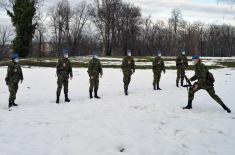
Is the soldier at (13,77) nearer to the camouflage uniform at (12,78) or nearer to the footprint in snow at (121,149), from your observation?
the camouflage uniform at (12,78)

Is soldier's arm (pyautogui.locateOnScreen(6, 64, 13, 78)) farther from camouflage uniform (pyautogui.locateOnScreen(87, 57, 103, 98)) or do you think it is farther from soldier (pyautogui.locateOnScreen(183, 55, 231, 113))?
soldier (pyautogui.locateOnScreen(183, 55, 231, 113))

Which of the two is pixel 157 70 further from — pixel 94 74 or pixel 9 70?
pixel 9 70

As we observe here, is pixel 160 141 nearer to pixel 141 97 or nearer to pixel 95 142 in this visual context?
pixel 95 142

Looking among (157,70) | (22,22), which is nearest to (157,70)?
(157,70)

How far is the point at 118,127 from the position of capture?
10070mm

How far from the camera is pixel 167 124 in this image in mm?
10516

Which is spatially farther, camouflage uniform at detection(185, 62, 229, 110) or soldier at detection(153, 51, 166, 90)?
soldier at detection(153, 51, 166, 90)

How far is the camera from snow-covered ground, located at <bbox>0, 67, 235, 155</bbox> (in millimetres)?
8273

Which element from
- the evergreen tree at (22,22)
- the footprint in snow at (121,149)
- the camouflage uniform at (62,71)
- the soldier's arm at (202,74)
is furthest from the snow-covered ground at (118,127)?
the evergreen tree at (22,22)

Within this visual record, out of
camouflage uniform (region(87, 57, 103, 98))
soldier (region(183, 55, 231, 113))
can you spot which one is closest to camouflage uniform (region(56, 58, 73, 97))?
camouflage uniform (region(87, 57, 103, 98))

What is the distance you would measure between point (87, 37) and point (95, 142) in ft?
300

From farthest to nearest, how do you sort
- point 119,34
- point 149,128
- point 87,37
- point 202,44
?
point 202,44 → point 87,37 → point 119,34 → point 149,128

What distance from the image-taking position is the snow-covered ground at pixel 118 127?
326 inches

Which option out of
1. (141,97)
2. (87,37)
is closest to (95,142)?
(141,97)
